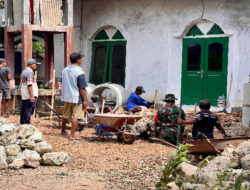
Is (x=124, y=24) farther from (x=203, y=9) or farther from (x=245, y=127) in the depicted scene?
(x=245, y=127)

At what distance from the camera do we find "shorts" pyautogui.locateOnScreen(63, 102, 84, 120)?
9391 mm

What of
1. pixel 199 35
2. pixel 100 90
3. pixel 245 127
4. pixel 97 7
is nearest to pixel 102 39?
→ pixel 97 7

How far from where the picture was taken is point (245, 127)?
10.2m

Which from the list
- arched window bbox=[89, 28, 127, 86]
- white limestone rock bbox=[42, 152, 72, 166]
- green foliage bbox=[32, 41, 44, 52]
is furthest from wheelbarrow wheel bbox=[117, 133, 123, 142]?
green foliage bbox=[32, 41, 44, 52]

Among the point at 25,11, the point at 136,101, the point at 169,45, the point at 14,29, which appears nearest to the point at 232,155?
the point at 136,101

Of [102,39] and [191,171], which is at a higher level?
[102,39]

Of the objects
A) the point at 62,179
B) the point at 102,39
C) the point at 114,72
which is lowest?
the point at 62,179

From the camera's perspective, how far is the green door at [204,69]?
13078 mm

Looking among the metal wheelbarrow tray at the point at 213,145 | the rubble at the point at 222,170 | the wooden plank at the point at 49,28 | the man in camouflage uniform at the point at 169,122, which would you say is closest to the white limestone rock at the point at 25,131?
the man in camouflage uniform at the point at 169,122

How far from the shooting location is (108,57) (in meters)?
15.8

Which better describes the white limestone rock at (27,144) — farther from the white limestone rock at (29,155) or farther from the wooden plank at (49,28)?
the wooden plank at (49,28)

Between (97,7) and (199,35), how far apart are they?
13.0 feet

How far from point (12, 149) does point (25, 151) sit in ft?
0.69

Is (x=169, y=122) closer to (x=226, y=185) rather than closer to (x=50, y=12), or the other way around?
(x=226, y=185)
